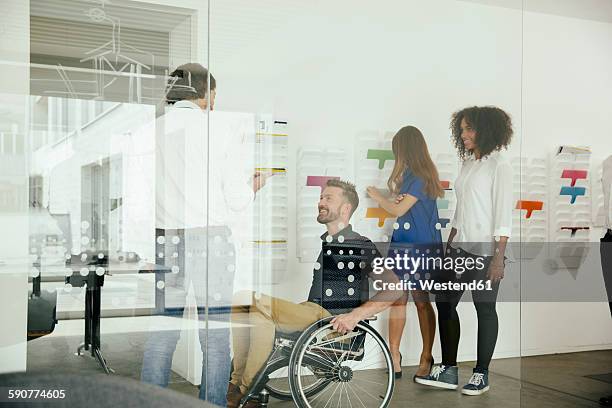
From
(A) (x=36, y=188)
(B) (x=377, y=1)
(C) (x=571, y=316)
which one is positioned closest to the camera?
(A) (x=36, y=188)

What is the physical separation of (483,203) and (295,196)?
3.57ft

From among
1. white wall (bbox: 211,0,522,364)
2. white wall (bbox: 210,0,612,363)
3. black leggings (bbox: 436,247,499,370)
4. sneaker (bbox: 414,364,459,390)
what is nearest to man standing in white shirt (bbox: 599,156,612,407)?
white wall (bbox: 210,0,612,363)

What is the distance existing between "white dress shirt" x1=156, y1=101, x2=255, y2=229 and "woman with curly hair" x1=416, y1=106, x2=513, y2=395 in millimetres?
1182

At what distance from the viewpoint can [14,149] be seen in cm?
330

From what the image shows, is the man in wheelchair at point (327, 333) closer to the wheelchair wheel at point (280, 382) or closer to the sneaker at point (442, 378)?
the wheelchair wheel at point (280, 382)

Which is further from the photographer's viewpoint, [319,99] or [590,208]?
[590,208]

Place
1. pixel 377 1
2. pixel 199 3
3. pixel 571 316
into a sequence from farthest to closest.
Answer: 1. pixel 571 316
2. pixel 377 1
3. pixel 199 3

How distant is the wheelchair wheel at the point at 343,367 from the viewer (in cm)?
367

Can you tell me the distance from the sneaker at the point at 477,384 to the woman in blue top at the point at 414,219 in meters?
0.29

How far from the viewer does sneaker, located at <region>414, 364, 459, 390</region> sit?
3.95 meters

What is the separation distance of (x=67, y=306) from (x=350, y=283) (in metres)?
1.36

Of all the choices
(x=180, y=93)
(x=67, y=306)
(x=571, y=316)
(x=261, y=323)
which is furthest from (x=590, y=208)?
(x=67, y=306)

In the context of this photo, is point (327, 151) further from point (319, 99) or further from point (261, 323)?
point (261, 323)

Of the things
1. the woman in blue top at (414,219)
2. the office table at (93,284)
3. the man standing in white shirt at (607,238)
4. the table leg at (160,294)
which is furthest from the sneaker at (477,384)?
the office table at (93,284)
